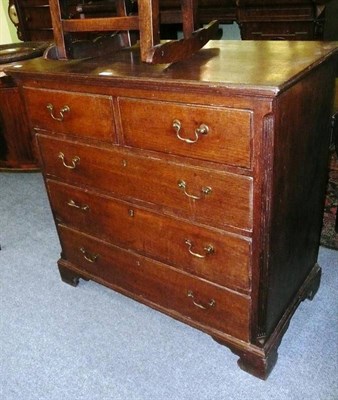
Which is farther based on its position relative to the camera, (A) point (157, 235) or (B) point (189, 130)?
(A) point (157, 235)

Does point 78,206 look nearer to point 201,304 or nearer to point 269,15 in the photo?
point 201,304

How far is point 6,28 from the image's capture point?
470 cm

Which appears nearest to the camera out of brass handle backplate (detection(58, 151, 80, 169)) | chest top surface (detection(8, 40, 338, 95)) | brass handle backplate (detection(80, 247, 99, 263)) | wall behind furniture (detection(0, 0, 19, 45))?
chest top surface (detection(8, 40, 338, 95))

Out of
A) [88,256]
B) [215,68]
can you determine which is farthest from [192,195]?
[88,256]

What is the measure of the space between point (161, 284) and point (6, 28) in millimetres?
4247

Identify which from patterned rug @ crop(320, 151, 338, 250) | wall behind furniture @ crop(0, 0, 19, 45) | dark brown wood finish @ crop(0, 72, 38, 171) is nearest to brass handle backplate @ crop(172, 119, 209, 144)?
patterned rug @ crop(320, 151, 338, 250)

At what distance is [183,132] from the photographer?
3.93ft

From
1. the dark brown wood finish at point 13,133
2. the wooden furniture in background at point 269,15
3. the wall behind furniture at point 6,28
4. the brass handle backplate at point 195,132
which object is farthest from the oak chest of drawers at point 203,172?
the wall behind furniture at point 6,28

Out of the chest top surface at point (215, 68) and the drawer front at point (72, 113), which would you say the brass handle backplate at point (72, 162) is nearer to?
the drawer front at point (72, 113)

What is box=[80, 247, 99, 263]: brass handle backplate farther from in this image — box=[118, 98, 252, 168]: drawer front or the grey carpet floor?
box=[118, 98, 252, 168]: drawer front

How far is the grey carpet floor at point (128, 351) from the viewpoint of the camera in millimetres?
1444

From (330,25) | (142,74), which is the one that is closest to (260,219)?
(142,74)

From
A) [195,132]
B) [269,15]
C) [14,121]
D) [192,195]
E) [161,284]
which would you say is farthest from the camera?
[14,121]

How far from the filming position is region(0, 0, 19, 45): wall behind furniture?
460cm
